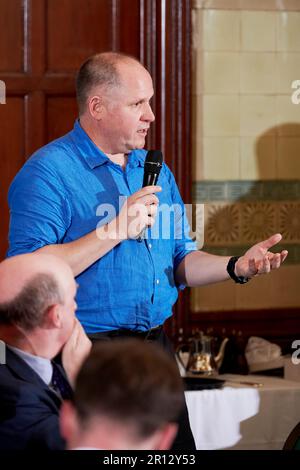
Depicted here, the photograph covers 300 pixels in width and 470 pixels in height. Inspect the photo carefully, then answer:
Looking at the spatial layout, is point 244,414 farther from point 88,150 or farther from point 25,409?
point 25,409

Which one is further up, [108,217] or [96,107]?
[96,107]

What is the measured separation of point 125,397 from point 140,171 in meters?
1.54

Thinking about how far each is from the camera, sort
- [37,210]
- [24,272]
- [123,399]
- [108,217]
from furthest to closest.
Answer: [108,217] → [37,210] → [24,272] → [123,399]

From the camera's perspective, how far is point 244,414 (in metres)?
3.57

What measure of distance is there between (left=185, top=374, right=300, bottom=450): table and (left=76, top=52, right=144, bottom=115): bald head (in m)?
1.32

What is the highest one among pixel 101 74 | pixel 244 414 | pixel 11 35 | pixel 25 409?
pixel 11 35

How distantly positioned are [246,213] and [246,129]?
1.24 feet

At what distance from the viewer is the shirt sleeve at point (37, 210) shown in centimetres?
240

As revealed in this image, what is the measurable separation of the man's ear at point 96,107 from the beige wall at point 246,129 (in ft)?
5.46

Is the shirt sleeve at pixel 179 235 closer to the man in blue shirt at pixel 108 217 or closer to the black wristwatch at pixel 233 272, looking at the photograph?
the man in blue shirt at pixel 108 217

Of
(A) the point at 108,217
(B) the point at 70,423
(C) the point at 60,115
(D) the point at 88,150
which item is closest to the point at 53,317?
(B) the point at 70,423

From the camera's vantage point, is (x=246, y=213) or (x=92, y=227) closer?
(x=92, y=227)
